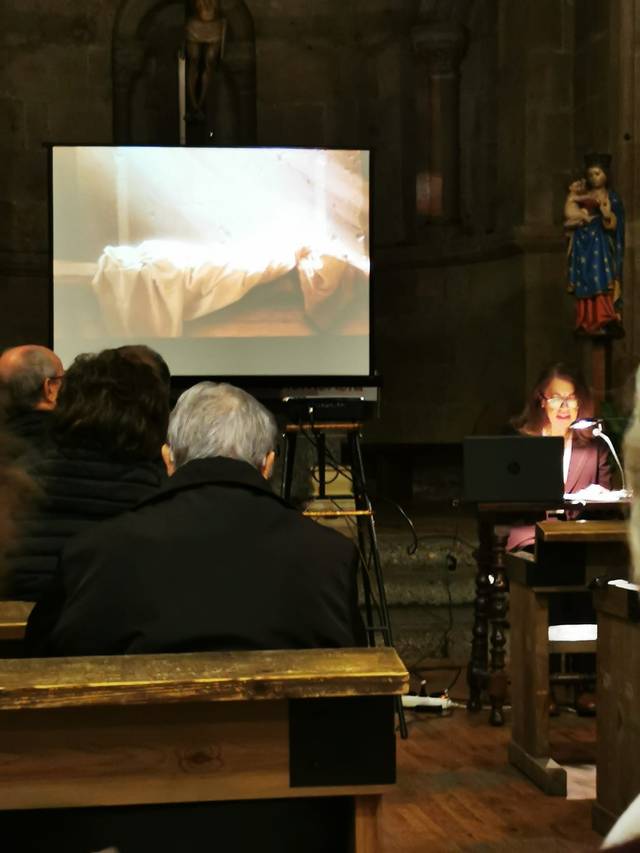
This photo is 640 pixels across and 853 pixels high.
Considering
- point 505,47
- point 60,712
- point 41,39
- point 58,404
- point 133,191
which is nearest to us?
point 60,712

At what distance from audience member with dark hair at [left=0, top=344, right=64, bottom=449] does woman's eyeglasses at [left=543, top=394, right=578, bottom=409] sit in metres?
2.42

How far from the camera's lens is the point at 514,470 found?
4.66m

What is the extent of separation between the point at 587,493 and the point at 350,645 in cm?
294

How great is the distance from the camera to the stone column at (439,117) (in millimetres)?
9945

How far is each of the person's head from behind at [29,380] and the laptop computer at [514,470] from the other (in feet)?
4.74

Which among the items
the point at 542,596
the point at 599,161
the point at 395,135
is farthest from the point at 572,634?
the point at 395,135

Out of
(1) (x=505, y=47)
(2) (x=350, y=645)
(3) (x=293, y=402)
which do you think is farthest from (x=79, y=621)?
(1) (x=505, y=47)

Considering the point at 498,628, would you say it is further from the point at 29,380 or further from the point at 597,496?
the point at 29,380

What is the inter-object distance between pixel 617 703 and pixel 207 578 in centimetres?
182

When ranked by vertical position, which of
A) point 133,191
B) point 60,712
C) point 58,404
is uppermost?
point 133,191

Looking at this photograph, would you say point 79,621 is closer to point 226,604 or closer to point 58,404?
point 226,604

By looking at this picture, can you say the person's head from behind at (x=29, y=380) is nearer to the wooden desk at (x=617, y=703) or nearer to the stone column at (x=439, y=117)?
the wooden desk at (x=617, y=703)

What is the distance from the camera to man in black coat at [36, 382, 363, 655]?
2.10 metres

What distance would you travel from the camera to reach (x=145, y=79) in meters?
10.4
